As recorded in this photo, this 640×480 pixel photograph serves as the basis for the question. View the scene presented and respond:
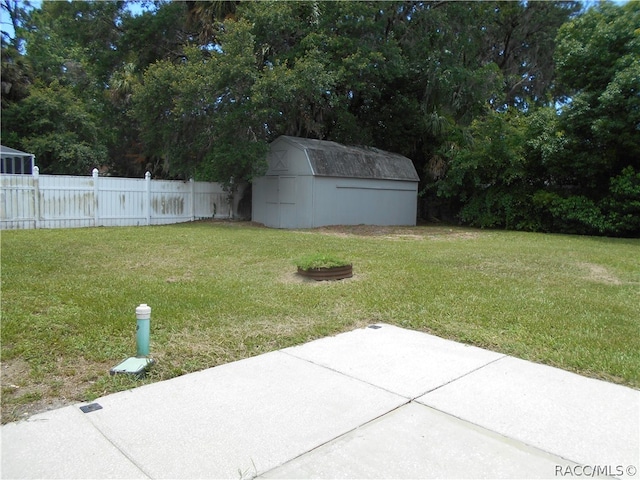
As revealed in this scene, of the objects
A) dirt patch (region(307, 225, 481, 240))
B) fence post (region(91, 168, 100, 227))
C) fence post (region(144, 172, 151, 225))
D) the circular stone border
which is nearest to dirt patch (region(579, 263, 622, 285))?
the circular stone border

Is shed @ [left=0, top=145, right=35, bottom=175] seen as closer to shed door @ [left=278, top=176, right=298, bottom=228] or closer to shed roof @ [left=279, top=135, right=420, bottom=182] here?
shed door @ [left=278, top=176, right=298, bottom=228]

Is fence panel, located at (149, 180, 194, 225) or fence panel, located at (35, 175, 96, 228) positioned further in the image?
fence panel, located at (149, 180, 194, 225)

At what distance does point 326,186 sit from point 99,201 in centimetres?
772

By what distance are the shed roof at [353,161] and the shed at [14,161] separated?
1003cm

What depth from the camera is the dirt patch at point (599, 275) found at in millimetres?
8359

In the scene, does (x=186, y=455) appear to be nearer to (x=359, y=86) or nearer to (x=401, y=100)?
(x=359, y=86)

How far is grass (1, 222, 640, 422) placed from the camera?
14.1 feet

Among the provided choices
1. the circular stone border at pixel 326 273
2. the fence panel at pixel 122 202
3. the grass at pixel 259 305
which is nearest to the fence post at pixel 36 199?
the fence panel at pixel 122 202

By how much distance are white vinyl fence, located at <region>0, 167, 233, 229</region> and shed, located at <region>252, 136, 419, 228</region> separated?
8.17 feet

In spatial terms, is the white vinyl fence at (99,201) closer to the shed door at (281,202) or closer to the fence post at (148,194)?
the fence post at (148,194)

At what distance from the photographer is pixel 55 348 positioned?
14.8 ft

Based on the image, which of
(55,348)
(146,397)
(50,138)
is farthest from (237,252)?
(50,138)

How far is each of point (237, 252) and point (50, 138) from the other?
1709 centimetres

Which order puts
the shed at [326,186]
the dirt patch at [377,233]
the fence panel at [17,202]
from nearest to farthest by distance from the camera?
the fence panel at [17,202] < the dirt patch at [377,233] < the shed at [326,186]
